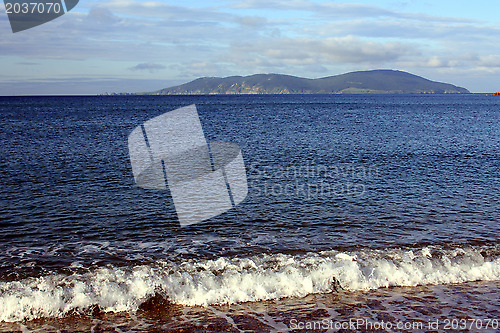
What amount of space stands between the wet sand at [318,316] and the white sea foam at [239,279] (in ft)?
1.43

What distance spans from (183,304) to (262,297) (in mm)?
2121

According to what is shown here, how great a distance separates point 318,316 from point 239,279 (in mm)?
2990

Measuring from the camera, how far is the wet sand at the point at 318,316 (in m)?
9.90

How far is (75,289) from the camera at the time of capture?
1177 centimetres

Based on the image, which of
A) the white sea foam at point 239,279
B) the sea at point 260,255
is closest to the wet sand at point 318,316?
the sea at point 260,255

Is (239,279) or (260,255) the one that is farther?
(260,255)

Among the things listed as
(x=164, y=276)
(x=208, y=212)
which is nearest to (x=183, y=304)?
(x=164, y=276)

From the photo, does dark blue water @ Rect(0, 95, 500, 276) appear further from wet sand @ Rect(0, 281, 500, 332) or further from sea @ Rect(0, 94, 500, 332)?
wet sand @ Rect(0, 281, 500, 332)

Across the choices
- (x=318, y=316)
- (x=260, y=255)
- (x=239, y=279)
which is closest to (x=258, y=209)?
(x=260, y=255)

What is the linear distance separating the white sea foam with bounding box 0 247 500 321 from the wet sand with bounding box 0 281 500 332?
17.2 inches

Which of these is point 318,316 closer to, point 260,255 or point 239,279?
point 239,279

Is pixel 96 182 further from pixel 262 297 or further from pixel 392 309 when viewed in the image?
pixel 392 309

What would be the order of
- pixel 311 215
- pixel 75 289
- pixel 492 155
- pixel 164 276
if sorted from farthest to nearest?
pixel 492 155
pixel 311 215
pixel 164 276
pixel 75 289

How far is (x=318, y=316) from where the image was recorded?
1048 centimetres
